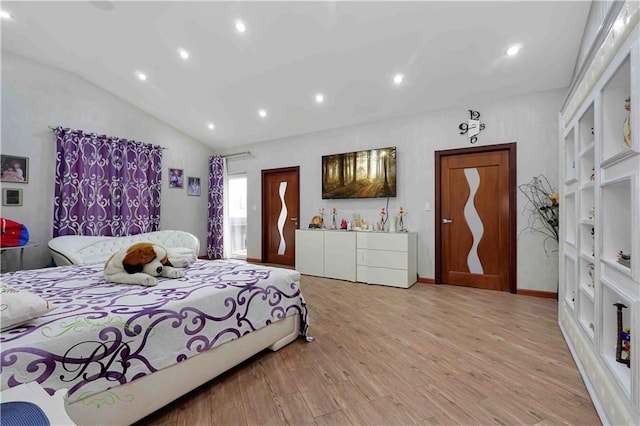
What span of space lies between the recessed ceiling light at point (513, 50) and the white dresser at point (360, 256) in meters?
2.29

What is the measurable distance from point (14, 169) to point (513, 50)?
20.0ft

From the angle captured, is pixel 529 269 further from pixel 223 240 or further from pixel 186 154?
pixel 186 154

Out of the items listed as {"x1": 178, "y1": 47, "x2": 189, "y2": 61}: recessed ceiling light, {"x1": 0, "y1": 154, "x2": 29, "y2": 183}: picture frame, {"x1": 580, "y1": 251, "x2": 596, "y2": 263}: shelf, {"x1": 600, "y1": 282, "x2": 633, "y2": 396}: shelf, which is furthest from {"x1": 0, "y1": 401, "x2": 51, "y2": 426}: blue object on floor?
{"x1": 0, "y1": 154, "x2": 29, "y2": 183}: picture frame

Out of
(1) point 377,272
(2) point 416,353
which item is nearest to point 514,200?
(1) point 377,272

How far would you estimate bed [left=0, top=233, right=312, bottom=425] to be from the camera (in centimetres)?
112

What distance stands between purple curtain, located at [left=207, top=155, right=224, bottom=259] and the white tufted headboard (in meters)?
1.71

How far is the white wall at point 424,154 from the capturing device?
11.2ft

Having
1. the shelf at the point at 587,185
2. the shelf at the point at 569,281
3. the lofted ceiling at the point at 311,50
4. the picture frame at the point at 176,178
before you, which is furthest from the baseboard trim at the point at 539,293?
the picture frame at the point at 176,178

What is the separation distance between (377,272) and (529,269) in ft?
6.10

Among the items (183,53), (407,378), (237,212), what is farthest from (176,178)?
(407,378)

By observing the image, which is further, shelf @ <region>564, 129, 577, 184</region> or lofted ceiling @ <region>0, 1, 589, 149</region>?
lofted ceiling @ <region>0, 1, 589, 149</region>

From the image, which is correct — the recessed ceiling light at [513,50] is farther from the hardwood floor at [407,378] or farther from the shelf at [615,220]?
the hardwood floor at [407,378]

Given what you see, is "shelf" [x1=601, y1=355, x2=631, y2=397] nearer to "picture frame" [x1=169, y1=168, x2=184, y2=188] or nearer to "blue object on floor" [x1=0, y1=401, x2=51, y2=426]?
"blue object on floor" [x1=0, y1=401, x2=51, y2=426]

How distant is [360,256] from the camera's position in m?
4.18
